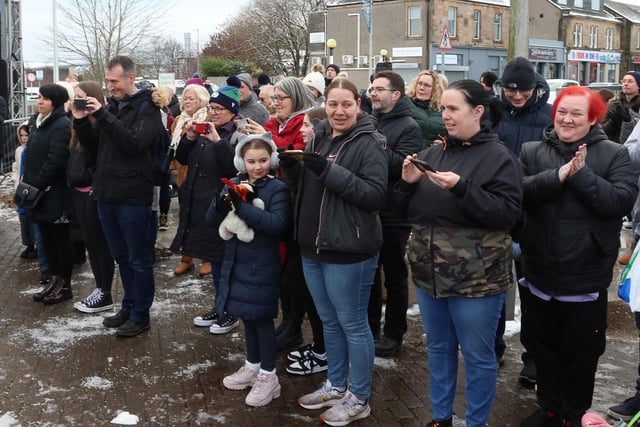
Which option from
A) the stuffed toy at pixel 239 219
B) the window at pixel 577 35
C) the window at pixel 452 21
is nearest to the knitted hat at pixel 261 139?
the stuffed toy at pixel 239 219

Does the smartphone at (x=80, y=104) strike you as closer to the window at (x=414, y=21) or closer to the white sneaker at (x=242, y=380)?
the white sneaker at (x=242, y=380)

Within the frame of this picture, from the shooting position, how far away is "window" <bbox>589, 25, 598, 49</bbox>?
5003 centimetres

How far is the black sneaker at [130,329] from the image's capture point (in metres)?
5.49

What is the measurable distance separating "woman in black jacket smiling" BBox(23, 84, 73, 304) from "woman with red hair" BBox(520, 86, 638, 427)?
13.5 ft

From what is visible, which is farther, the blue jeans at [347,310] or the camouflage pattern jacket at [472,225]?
the blue jeans at [347,310]

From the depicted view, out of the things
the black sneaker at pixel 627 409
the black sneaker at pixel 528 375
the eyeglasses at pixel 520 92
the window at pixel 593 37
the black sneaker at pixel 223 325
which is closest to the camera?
the black sneaker at pixel 627 409

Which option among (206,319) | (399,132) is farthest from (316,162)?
(206,319)

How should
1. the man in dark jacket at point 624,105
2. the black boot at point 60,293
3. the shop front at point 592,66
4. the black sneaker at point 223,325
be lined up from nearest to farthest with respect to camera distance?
1. the black sneaker at point 223,325
2. the black boot at point 60,293
3. the man in dark jacket at point 624,105
4. the shop front at point 592,66

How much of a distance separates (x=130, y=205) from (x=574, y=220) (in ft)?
10.7

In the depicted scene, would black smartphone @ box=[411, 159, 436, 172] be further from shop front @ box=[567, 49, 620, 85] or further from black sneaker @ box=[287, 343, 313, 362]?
shop front @ box=[567, 49, 620, 85]

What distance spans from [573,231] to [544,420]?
3.76ft

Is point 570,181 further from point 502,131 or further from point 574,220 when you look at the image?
point 502,131

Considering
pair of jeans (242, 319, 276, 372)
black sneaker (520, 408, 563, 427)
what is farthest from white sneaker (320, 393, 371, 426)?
black sneaker (520, 408, 563, 427)

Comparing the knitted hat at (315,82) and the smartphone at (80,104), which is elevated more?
the knitted hat at (315,82)
